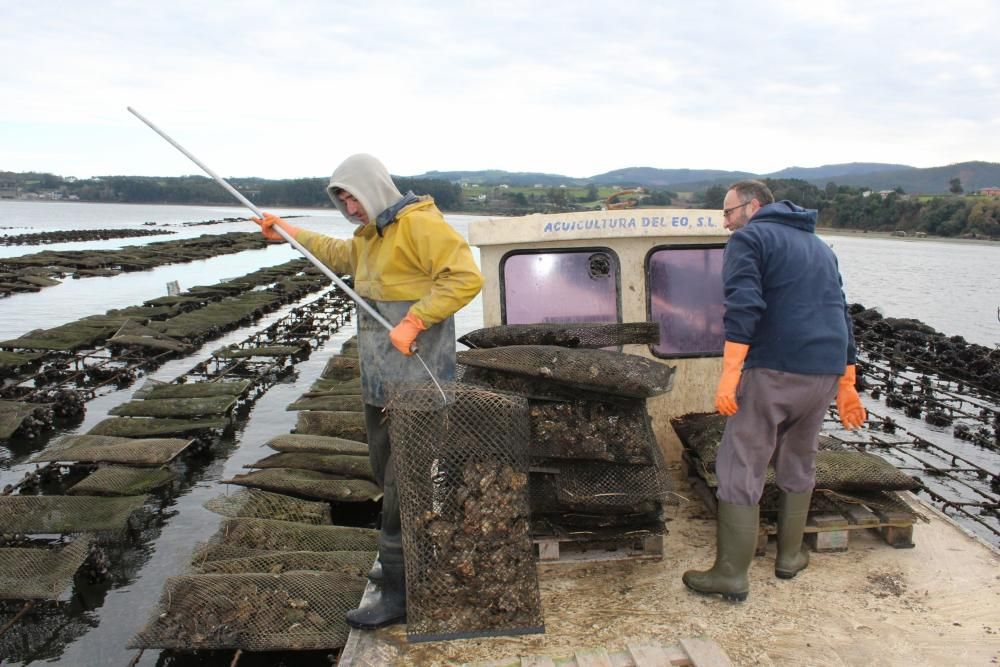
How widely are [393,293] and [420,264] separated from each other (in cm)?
26

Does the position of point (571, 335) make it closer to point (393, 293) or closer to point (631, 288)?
point (631, 288)

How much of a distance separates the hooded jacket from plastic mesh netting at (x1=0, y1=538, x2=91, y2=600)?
4.30 meters

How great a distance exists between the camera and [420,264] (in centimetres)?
437

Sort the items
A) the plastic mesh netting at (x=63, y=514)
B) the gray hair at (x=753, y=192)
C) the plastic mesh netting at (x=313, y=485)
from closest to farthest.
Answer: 1. the gray hair at (x=753, y=192)
2. the plastic mesh netting at (x=63, y=514)
3. the plastic mesh netting at (x=313, y=485)

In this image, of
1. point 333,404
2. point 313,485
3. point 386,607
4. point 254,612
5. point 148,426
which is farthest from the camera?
point 333,404

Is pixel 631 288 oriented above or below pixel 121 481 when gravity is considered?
above

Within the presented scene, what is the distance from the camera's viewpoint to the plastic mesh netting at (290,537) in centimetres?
778

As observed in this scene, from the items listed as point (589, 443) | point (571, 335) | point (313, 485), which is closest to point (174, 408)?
point (313, 485)

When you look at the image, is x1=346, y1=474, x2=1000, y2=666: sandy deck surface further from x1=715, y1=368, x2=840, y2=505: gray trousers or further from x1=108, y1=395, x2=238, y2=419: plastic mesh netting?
x1=108, y1=395, x2=238, y2=419: plastic mesh netting

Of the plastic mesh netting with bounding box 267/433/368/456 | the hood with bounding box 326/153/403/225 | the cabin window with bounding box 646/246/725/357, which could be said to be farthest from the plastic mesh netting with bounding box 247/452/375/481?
the hood with bounding box 326/153/403/225

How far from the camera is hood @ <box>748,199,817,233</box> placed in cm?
471

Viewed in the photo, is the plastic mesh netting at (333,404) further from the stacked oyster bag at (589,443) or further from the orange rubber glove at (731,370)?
the orange rubber glove at (731,370)

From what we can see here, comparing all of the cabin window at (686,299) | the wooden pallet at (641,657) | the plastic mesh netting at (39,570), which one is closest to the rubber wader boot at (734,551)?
the wooden pallet at (641,657)

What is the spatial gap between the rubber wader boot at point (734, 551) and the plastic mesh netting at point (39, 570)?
18.6 ft
